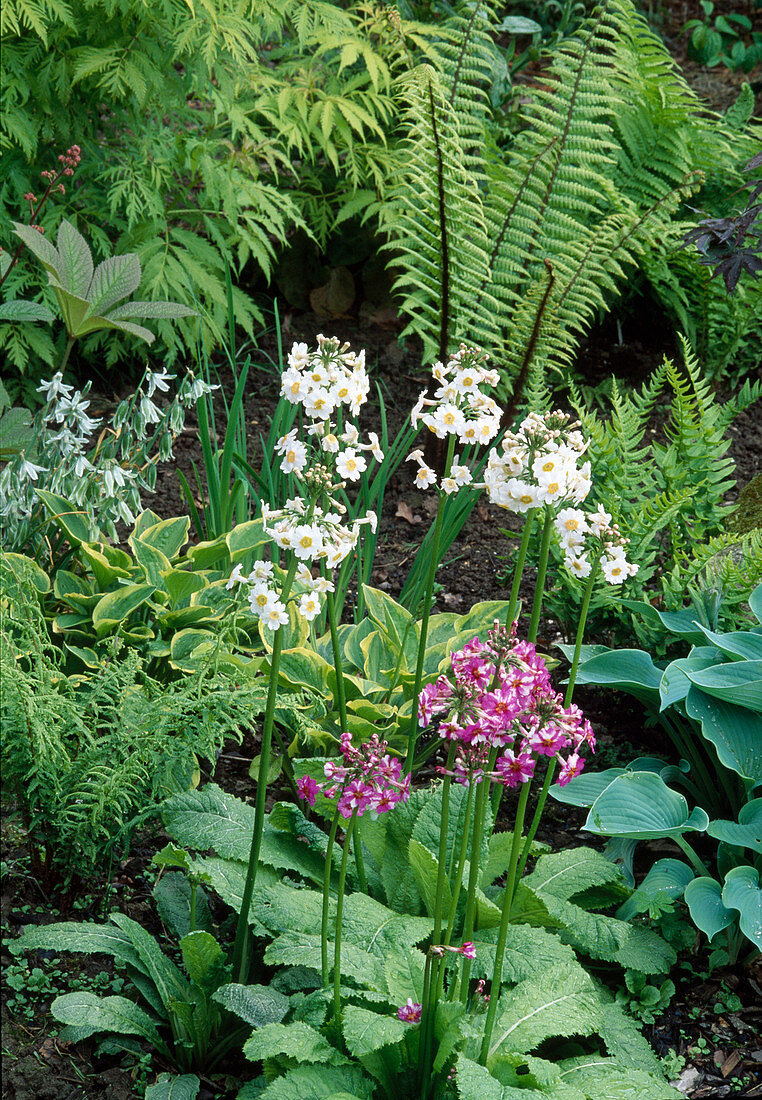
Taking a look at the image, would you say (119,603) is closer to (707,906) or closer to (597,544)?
(597,544)

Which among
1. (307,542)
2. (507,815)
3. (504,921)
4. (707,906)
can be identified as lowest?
(507,815)

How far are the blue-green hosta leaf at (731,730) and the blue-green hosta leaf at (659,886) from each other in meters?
0.19

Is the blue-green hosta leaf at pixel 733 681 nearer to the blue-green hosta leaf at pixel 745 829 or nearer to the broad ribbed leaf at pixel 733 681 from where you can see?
the broad ribbed leaf at pixel 733 681

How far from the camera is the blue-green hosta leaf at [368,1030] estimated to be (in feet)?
4.42

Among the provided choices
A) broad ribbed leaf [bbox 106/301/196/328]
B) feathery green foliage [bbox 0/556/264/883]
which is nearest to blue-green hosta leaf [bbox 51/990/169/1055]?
feathery green foliage [bbox 0/556/264/883]

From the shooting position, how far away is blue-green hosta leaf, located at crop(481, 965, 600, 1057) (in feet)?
4.90

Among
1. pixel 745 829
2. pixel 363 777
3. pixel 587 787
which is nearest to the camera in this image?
pixel 363 777

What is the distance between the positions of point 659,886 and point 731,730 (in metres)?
0.37

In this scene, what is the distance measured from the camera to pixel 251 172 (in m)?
3.63

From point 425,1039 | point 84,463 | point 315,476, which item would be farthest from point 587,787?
point 84,463

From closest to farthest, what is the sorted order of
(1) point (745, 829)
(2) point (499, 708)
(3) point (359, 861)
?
(2) point (499, 708) → (3) point (359, 861) → (1) point (745, 829)

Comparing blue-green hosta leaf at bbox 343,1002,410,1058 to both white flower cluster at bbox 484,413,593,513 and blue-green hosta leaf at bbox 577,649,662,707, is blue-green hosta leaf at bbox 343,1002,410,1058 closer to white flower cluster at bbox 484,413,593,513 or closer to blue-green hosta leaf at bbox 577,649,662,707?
white flower cluster at bbox 484,413,593,513

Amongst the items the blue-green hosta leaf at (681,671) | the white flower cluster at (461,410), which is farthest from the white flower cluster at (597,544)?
the blue-green hosta leaf at (681,671)

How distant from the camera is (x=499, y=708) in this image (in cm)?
114
